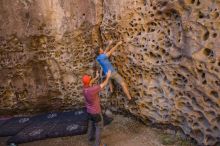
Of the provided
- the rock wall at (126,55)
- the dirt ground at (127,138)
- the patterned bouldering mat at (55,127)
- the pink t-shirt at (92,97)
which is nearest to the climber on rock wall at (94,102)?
the pink t-shirt at (92,97)

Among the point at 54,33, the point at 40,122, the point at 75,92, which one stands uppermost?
the point at 54,33

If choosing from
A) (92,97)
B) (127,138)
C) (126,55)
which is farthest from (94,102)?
(126,55)

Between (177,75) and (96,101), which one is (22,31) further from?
(177,75)

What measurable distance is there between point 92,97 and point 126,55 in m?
1.37

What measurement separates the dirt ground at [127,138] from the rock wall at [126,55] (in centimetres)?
23

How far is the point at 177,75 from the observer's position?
491 centimetres

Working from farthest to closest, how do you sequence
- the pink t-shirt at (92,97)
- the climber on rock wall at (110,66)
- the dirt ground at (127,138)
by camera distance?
the climber on rock wall at (110,66)
the dirt ground at (127,138)
the pink t-shirt at (92,97)

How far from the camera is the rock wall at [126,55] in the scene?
14.7ft

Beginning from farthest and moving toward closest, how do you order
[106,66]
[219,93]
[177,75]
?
[106,66] → [177,75] → [219,93]

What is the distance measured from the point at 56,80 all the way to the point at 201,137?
11.3 ft

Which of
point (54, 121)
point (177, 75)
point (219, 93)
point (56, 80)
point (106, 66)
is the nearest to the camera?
point (219, 93)

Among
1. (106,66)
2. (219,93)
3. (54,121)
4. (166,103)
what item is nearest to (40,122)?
(54,121)

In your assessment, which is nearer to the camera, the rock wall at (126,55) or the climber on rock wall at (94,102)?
the rock wall at (126,55)

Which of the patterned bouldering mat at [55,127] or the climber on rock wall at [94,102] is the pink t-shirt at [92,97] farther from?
the patterned bouldering mat at [55,127]
